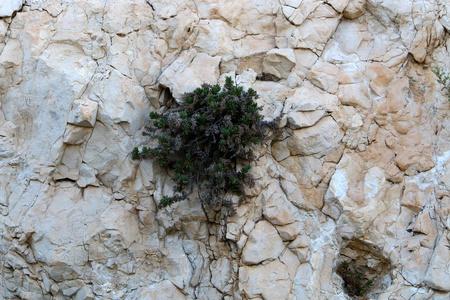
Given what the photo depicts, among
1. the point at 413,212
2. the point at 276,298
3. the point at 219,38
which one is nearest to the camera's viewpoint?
the point at 276,298

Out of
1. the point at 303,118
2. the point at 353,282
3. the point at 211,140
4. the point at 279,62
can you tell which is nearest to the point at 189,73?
the point at 211,140

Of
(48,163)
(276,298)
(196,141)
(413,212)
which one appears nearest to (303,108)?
(196,141)

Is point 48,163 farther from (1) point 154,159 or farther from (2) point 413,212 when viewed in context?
(2) point 413,212

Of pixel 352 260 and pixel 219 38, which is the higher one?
pixel 219 38

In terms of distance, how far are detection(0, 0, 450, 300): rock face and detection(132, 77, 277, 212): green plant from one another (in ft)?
0.83

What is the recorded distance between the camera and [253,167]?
5.81m

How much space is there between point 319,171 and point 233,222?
1.28m

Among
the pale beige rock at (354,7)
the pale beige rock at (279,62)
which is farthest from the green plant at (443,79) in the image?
the pale beige rock at (279,62)

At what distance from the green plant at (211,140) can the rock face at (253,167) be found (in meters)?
0.25

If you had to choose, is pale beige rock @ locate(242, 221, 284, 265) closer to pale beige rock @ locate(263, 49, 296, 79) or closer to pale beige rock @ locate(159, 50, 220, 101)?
pale beige rock @ locate(159, 50, 220, 101)

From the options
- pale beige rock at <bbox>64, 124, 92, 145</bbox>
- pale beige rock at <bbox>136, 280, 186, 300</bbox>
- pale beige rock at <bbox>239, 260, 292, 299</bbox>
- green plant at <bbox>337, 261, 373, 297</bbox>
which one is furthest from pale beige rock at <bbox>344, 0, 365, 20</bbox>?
pale beige rock at <bbox>136, 280, 186, 300</bbox>

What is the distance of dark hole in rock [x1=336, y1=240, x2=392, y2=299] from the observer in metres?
5.66

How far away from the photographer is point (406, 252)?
18.3ft

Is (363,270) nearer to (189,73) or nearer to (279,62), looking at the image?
(279,62)
